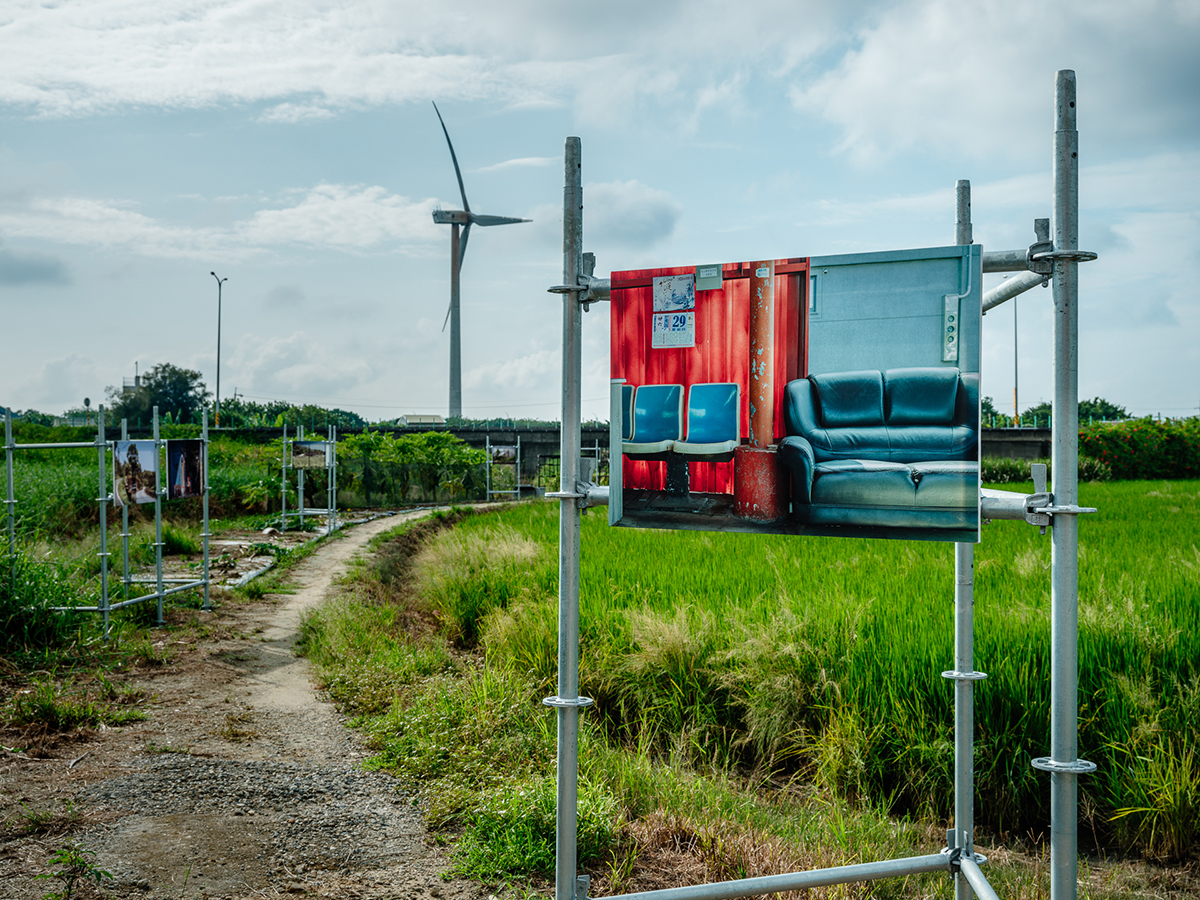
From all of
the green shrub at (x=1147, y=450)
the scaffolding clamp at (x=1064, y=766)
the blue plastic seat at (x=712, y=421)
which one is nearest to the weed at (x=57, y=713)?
the blue plastic seat at (x=712, y=421)

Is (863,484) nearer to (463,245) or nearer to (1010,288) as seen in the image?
(1010,288)

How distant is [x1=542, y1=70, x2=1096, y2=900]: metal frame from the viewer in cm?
264

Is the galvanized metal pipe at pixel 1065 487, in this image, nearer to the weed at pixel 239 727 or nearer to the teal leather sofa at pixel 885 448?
the teal leather sofa at pixel 885 448

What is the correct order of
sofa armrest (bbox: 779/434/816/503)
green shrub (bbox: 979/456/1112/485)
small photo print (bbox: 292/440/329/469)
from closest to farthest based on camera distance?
sofa armrest (bbox: 779/434/816/503)
small photo print (bbox: 292/440/329/469)
green shrub (bbox: 979/456/1112/485)

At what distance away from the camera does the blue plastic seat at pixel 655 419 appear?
10.2ft

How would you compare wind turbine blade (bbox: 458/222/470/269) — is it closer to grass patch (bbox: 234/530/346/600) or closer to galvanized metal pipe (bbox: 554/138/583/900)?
grass patch (bbox: 234/530/346/600)

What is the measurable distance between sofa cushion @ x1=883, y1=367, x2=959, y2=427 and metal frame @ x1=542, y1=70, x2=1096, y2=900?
32 cm

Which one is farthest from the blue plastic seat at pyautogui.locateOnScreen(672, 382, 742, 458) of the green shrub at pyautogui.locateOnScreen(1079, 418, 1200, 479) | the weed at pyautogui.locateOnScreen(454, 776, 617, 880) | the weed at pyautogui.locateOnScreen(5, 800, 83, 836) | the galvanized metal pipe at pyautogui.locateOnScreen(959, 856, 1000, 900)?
the green shrub at pyautogui.locateOnScreen(1079, 418, 1200, 479)

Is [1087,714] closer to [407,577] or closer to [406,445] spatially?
[407,577]

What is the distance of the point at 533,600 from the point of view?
8680 millimetres

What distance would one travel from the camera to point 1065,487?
103 inches

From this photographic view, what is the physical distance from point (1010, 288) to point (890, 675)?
3.20 m

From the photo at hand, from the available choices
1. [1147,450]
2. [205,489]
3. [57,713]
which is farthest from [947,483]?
[1147,450]

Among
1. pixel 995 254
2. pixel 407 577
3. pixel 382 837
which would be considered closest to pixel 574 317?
pixel 995 254
